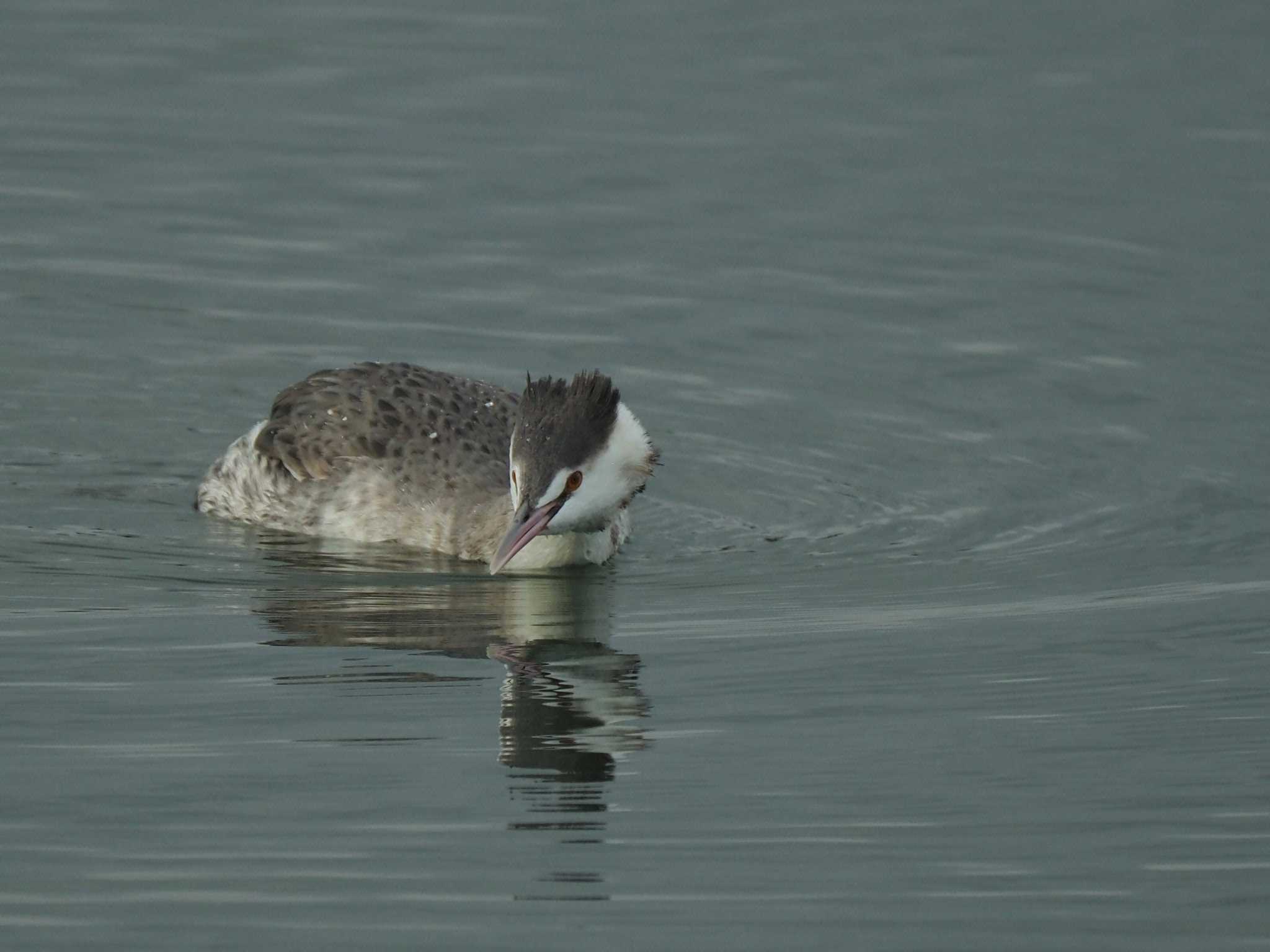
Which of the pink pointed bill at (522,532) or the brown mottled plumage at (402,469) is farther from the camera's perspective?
the brown mottled plumage at (402,469)

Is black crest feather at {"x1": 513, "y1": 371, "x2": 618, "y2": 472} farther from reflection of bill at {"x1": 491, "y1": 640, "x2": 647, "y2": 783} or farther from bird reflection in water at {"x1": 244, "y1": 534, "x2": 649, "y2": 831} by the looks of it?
reflection of bill at {"x1": 491, "y1": 640, "x2": 647, "y2": 783}

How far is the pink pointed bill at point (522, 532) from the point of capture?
12.7 meters

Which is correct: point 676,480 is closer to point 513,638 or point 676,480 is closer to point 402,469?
point 402,469

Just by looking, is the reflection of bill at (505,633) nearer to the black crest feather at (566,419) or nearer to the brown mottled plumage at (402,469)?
the brown mottled plumage at (402,469)

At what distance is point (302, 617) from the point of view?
495 inches

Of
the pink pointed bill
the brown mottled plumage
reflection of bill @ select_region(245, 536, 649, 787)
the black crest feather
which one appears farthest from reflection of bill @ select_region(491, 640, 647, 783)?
the brown mottled plumage

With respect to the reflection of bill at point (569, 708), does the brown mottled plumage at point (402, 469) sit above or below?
above

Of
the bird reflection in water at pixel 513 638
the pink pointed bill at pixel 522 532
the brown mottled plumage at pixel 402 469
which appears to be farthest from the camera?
the brown mottled plumage at pixel 402 469

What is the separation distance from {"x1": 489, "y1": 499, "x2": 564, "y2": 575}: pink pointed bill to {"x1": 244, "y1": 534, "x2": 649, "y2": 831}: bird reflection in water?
1.00 feet

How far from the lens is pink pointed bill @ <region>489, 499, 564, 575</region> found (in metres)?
12.7

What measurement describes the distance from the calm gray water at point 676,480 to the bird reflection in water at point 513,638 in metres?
0.05

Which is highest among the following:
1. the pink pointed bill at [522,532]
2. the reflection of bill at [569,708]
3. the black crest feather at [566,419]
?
the black crest feather at [566,419]

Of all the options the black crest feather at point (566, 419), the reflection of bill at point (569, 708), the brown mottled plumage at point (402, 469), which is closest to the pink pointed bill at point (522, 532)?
the black crest feather at point (566, 419)

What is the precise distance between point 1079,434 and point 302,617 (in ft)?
17.6
